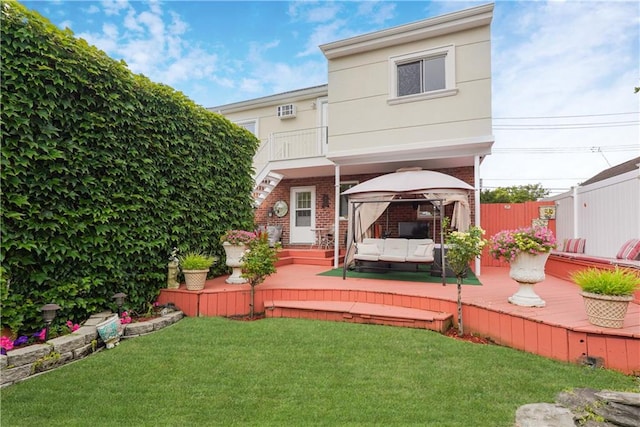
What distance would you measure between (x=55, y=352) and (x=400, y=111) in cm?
796

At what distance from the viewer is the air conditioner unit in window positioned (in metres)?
11.7

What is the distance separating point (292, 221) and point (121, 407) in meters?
9.10

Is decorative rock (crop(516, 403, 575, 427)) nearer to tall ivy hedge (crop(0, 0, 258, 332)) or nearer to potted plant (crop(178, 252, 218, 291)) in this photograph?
tall ivy hedge (crop(0, 0, 258, 332))

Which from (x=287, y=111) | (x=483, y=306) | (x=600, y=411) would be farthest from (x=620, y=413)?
(x=287, y=111)

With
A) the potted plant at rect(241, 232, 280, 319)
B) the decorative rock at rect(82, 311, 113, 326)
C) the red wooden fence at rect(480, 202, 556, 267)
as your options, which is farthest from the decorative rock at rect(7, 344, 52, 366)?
the red wooden fence at rect(480, 202, 556, 267)

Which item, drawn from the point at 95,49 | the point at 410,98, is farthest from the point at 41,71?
the point at 410,98

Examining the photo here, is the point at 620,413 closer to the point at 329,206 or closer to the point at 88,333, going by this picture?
the point at 88,333

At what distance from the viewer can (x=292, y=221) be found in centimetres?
1152

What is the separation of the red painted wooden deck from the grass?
8.8 inches

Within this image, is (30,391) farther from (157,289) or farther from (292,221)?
(292,221)

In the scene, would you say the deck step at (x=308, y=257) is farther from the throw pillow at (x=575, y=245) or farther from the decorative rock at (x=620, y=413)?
the decorative rock at (x=620, y=413)

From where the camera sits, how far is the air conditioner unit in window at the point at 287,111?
11656 mm

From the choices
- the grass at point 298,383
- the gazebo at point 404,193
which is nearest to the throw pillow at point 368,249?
the gazebo at point 404,193

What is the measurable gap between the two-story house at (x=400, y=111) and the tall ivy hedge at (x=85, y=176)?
13.8 ft
